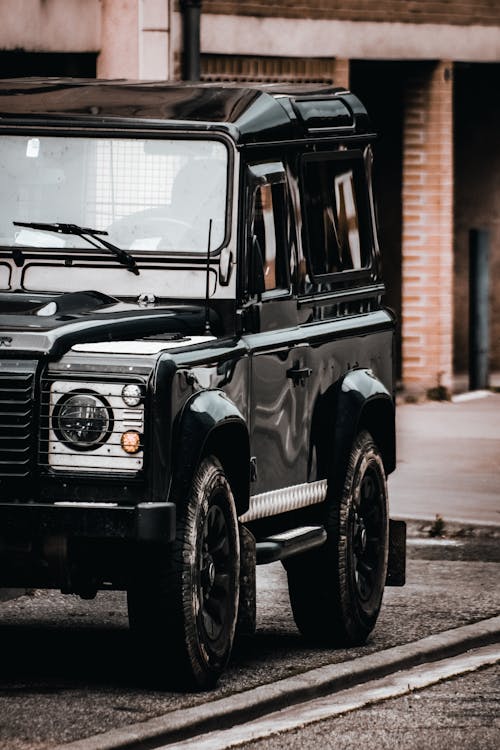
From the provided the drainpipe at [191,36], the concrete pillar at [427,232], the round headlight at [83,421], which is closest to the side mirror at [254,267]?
the round headlight at [83,421]

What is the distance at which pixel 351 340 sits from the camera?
1081 centimetres

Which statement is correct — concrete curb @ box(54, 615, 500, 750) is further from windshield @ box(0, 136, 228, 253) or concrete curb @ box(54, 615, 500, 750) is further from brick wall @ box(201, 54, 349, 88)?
brick wall @ box(201, 54, 349, 88)

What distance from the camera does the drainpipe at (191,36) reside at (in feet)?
62.0

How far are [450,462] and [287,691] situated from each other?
28.3 ft

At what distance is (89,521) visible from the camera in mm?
8500

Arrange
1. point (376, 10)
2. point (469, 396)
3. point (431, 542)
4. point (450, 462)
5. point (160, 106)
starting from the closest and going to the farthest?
point (160, 106)
point (431, 542)
point (450, 462)
point (376, 10)
point (469, 396)

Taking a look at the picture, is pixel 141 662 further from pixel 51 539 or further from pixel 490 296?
pixel 490 296

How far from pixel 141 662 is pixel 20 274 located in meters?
1.85

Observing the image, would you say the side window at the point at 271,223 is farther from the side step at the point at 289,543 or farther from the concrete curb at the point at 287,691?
the concrete curb at the point at 287,691

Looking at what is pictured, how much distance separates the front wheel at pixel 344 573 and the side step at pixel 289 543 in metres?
0.20

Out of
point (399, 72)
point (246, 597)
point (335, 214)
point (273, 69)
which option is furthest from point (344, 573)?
point (399, 72)

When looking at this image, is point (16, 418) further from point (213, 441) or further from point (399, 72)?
point (399, 72)

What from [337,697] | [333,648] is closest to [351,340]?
[333,648]

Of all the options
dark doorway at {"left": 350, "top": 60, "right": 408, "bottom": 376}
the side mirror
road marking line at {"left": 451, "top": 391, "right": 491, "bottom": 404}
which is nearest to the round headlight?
the side mirror
